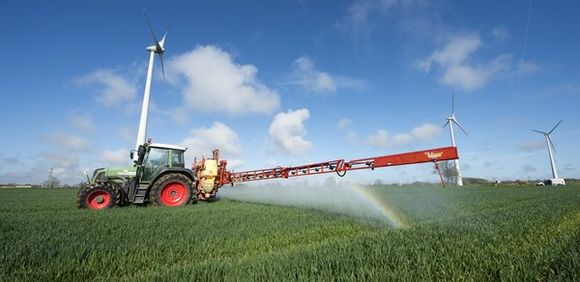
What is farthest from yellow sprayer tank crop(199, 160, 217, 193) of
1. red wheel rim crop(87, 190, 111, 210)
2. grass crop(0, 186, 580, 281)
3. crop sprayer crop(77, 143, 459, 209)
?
grass crop(0, 186, 580, 281)

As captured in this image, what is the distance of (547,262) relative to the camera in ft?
15.3

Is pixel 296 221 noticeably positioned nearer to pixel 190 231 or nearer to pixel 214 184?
pixel 190 231

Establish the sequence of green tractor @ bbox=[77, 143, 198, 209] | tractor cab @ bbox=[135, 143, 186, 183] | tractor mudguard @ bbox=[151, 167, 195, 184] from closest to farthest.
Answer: green tractor @ bbox=[77, 143, 198, 209]
tractor mudguard @ bbox=[151, 167, 195, 184]
tractor cab @ bbox=[135, 143, 186, 183]

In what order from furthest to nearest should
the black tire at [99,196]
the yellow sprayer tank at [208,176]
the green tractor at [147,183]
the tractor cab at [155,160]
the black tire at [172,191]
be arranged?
the yellow sprayer tank at [208,176], the tractor cab at [155,160], the black tire at [172,191], the green tractor at [147,183], the black tire at [99,196]

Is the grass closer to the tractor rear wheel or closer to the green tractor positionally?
the green tractor

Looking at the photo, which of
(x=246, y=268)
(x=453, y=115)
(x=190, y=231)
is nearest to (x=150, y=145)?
(x=190, y=231)

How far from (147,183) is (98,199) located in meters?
2.04

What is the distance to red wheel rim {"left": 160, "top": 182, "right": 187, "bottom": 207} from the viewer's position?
15.4 m

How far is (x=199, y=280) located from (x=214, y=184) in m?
13.1

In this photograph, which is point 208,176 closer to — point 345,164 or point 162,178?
point 162,178

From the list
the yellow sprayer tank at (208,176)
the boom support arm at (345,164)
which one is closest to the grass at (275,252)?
the boom support arm at (345,164)

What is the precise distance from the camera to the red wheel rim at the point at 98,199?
14.2m

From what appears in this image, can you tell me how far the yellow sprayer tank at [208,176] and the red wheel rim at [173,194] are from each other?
1.41m

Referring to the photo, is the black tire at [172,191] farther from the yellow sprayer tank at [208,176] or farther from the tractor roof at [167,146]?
the tractor roof at [167,146]
